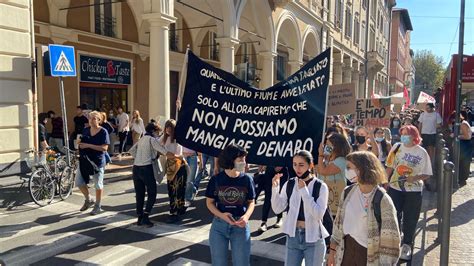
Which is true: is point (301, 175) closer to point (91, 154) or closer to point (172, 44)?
point (91, 154)

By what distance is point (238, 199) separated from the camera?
3.67m

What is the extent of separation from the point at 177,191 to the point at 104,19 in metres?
11.6

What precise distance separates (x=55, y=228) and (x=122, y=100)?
39.2ft

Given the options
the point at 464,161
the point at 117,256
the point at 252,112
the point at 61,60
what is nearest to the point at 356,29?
the point at 464,161

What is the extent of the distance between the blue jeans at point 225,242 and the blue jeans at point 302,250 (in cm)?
42

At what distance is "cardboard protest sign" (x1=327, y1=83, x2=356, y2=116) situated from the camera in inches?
310

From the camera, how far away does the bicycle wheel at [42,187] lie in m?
7.29

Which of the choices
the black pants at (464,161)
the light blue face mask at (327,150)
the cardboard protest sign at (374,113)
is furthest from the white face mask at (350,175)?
the black pants at (464,161)

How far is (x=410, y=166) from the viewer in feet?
16.4

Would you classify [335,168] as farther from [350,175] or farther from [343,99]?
[343,99]

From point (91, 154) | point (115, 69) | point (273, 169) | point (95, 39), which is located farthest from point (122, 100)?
point (273, 169)

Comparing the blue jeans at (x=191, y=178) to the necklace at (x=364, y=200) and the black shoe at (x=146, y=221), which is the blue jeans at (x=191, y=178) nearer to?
the black shoe at (x=146, y=221)

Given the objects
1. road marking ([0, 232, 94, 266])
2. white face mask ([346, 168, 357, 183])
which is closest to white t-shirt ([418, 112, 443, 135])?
white face mask ([346, 168, 357, 183])

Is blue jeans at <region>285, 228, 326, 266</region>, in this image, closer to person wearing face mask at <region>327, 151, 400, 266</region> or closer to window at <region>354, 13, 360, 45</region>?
person wearing face mask at <region>327, 151, 400, 266</region>
